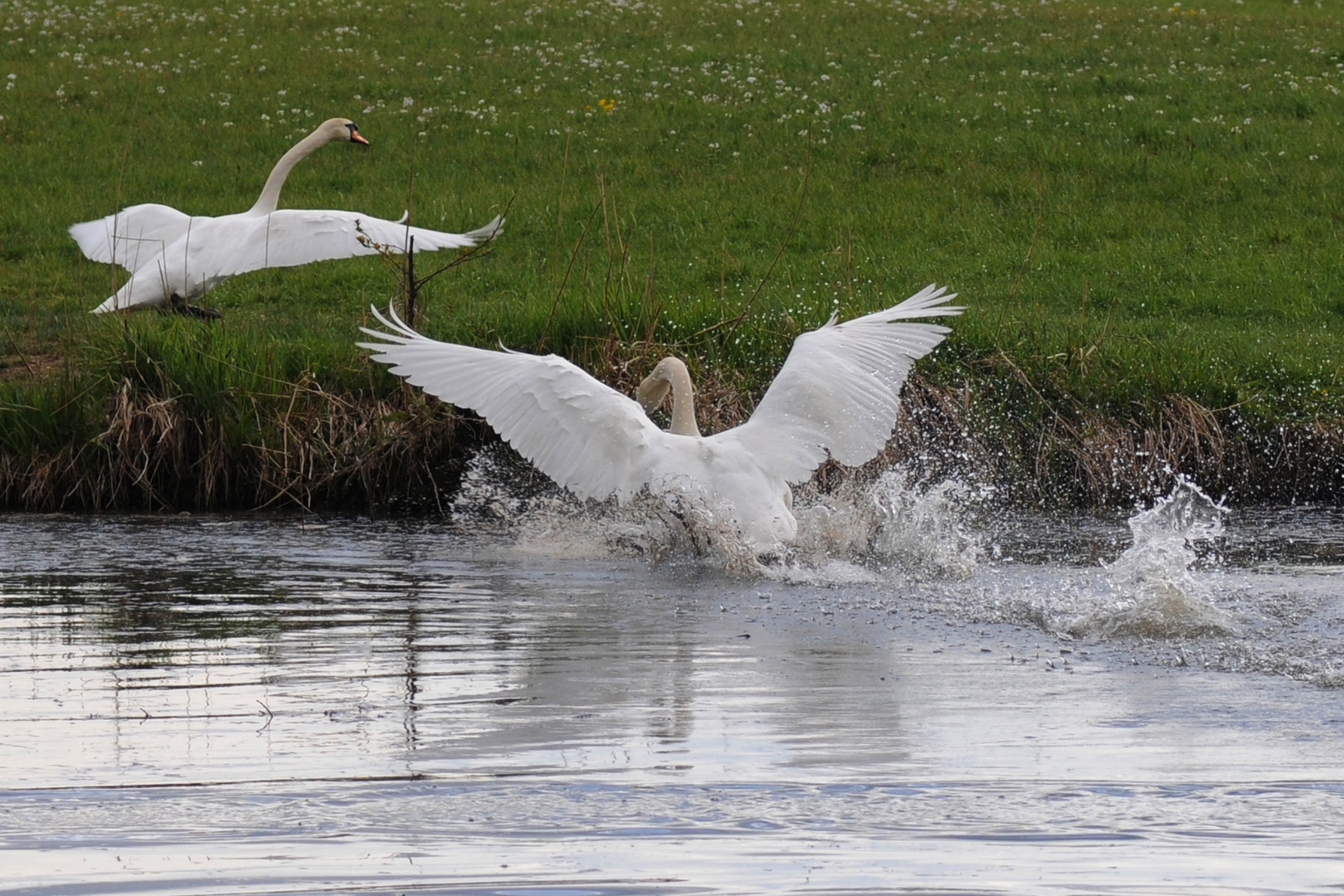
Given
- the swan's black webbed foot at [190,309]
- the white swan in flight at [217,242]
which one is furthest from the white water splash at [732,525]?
the swan's black webbed foot at [190,309]

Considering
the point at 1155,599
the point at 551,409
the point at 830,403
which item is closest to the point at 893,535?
the point at 830,403

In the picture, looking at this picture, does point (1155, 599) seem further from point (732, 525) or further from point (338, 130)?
point (338, 130)

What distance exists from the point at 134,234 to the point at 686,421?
507 cm

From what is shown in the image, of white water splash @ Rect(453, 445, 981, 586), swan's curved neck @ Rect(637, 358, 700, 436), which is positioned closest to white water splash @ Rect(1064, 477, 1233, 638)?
white water splash @ Rect(453, 445, 981, 586)

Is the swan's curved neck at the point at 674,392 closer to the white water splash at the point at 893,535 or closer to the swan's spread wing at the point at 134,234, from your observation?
the white water splash at the point at 893,535

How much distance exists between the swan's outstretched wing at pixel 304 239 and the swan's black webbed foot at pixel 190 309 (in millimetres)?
248

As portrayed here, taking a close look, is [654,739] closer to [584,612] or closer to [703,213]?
[584,612]

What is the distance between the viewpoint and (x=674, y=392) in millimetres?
9227

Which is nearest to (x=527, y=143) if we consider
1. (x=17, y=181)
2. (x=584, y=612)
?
(x=17, y=181)

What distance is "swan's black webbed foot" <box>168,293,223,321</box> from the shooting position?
456 inches

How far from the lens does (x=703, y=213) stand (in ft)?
53.8

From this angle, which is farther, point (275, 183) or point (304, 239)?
point (275, 183)

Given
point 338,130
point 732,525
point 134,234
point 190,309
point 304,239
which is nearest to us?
point 732,525

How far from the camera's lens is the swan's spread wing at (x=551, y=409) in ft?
28.4
